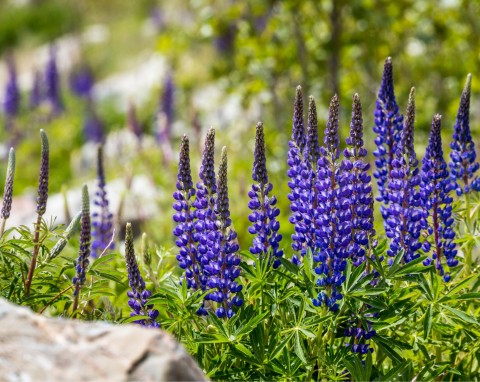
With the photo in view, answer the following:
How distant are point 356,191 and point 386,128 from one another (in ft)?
1.95

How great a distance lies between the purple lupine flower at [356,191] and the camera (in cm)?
324

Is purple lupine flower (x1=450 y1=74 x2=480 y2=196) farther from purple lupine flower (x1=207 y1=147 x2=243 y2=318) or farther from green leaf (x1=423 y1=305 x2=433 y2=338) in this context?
purple lupine flower (x1=207 y1=147 x2=243 y2=318)

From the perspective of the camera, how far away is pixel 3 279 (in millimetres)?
3465

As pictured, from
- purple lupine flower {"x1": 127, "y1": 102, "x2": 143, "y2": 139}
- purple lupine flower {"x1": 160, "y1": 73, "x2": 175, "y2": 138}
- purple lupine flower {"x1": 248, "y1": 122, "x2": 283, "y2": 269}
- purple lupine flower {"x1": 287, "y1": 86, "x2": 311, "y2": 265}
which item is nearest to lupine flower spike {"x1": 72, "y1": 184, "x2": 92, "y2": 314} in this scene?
purple lupine flower {"x1": 248, "y1": 122, "x2": 283, "y2": 269}

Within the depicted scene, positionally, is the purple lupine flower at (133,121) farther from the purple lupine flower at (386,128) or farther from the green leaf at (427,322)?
the green leaf at (427,322)

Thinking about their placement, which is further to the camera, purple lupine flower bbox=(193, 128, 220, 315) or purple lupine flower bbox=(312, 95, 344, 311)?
purple lupine flower bbox=(193, 128, 220, 315)

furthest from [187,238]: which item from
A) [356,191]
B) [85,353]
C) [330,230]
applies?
[85,353]

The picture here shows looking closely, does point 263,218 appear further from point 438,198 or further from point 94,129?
point 94,129

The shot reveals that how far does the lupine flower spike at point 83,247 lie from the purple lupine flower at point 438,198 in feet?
5.03

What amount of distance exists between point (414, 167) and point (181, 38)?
5.26 metres

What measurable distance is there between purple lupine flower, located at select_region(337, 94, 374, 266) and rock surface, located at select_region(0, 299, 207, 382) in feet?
3.43

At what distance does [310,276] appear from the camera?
320cm

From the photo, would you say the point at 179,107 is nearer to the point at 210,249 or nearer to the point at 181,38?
the point at 181,38

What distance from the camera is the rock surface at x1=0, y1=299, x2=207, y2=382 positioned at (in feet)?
7.63
